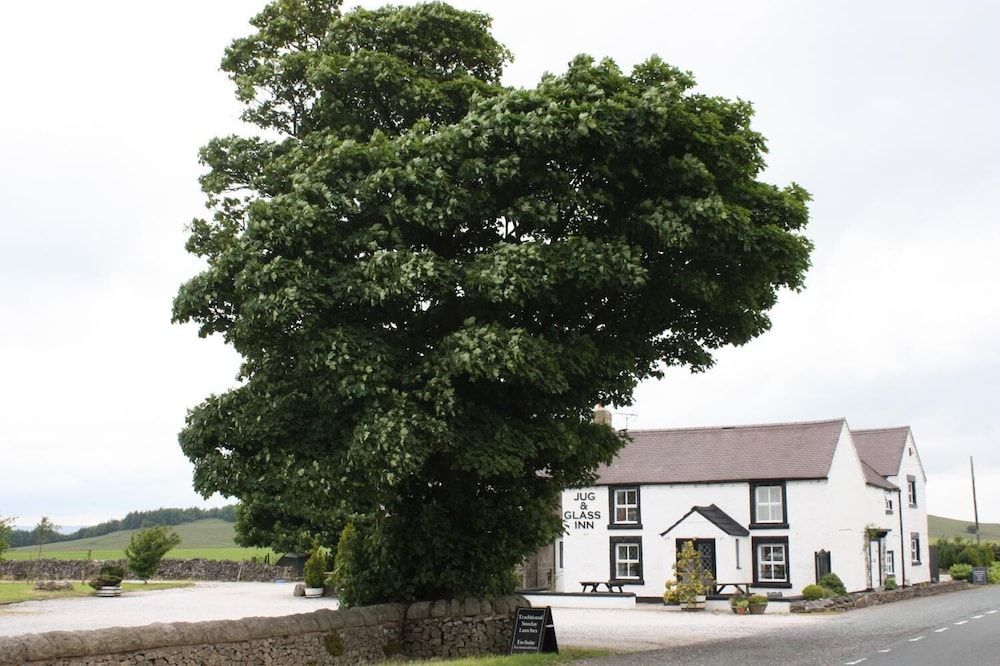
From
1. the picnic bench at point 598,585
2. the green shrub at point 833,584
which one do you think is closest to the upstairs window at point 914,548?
the green shrub at point 833,584

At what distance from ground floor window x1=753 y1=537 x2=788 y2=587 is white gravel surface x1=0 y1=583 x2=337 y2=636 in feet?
58.5

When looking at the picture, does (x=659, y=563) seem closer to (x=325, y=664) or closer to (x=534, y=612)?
(x=534, y=612)

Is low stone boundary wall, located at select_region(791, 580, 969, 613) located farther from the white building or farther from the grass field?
the grass field

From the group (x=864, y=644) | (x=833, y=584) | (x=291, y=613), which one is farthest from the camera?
(x=833, y=584)

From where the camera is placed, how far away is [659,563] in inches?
1697

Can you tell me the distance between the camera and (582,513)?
4547 cm

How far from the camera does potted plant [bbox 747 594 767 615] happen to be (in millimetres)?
35969

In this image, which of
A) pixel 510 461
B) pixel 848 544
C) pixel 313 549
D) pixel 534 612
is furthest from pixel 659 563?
pixel 510 461

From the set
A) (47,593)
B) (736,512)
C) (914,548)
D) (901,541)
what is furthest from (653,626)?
(47,593)

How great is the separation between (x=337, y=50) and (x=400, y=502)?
10.3 metres

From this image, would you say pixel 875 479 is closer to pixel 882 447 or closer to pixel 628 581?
pixel 882 447

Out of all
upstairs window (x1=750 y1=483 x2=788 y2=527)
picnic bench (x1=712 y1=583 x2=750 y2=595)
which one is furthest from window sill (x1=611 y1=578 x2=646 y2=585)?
upstairs window (x1=750 y1=483 x2=788 y2=527)

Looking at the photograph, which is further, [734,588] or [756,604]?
[734,588]

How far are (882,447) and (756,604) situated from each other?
889 inches
